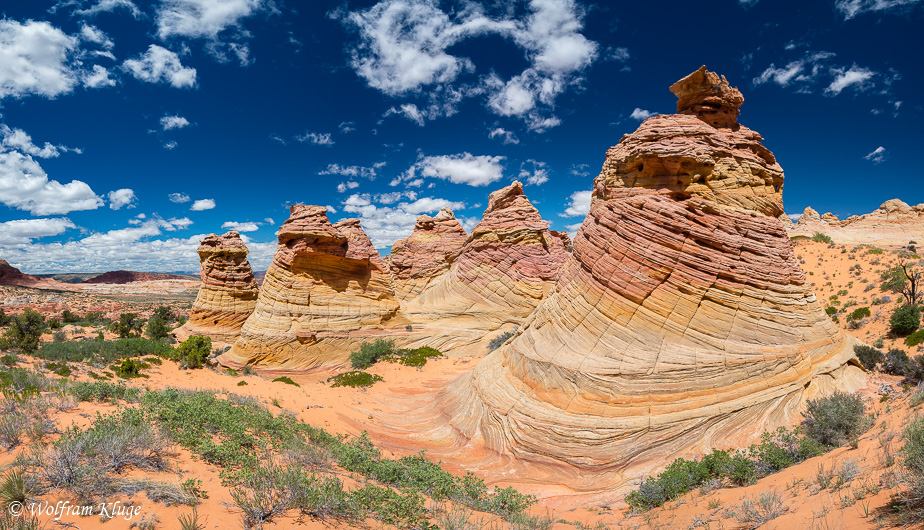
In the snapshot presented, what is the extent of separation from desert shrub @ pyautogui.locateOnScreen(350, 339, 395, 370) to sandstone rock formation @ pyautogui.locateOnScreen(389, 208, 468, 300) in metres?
14.7

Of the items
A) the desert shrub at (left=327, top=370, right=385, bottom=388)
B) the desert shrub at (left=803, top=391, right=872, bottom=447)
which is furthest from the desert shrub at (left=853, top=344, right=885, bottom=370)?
the desert shrub at (left=327, top=370, right=385, bottom=388)

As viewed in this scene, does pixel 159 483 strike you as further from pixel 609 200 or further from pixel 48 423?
pixel 609 200

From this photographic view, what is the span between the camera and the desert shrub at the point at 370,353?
910 inches

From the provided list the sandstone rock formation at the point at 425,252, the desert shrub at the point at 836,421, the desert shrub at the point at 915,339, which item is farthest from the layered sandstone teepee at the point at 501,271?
the desert shrub at the point at 836,421

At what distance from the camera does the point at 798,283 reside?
10.5 metres

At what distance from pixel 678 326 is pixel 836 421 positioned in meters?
3.52

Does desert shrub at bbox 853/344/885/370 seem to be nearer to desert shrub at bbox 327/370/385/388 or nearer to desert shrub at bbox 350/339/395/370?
desert shrub at bbox 327/370/385/388

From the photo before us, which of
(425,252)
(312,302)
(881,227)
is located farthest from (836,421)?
(881,227)

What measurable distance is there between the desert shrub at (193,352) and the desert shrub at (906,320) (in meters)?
31.0

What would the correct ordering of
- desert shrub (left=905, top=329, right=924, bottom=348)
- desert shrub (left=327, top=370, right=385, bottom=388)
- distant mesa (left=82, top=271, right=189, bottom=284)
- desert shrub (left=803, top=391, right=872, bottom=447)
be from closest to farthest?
desert shrub (left=803, top=391, right=872, bottom=447)
desert shrub (left=905, top=329, right=924, bottom=348)
desert shrub (left=327, top=370, right=385, bottom=388)
distant mesa (left=82, top=271, right=189, bottom=284)

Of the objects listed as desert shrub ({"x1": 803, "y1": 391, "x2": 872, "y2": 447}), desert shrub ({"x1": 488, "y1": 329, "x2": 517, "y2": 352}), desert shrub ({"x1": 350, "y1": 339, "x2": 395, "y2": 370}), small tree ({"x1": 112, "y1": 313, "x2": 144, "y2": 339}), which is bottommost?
small tree ({"x1": 112, "y1": 313, "x2": 144, "y2": 339})

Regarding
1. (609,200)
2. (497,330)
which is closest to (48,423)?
(609,200)

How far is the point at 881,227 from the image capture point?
194ft

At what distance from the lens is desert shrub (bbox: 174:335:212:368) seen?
19.6 metres
